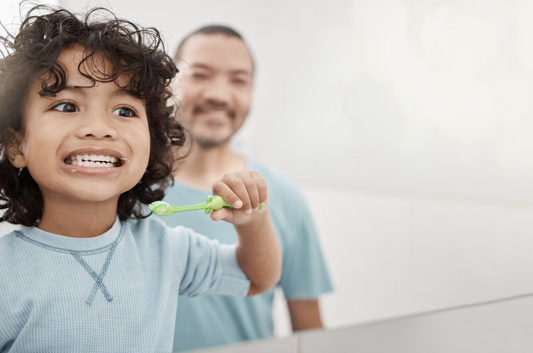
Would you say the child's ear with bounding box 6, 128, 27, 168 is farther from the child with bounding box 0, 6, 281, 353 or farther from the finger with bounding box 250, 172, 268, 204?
the finger with bounding box 250, 172, 268, 204

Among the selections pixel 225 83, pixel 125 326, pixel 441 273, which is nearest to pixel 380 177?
pixel 441 273

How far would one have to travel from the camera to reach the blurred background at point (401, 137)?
65cm

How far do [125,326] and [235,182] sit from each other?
0.59 feet

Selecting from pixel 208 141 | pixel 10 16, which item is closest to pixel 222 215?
pixel 208 141

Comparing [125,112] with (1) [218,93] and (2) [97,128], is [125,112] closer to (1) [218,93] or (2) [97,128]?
(2) [97,128]

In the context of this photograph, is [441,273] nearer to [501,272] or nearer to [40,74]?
[501,272]

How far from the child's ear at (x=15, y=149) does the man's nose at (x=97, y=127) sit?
0.18ft

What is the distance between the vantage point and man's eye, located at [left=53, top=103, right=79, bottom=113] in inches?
17.0

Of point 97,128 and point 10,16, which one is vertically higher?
point 10,16

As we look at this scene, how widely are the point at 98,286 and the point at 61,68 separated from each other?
0.67 ft

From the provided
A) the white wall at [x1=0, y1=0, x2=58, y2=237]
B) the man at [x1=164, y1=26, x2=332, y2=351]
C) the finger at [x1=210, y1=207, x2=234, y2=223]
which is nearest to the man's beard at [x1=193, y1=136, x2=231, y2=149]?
the man at [x1=164, y1=26, x2=332, y2=351]

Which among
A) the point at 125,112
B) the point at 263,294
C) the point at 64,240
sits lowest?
the point at 263,294

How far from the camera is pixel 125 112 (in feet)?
1.52

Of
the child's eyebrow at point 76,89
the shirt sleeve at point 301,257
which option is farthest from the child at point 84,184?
the shirt sleeve at point 301,257
